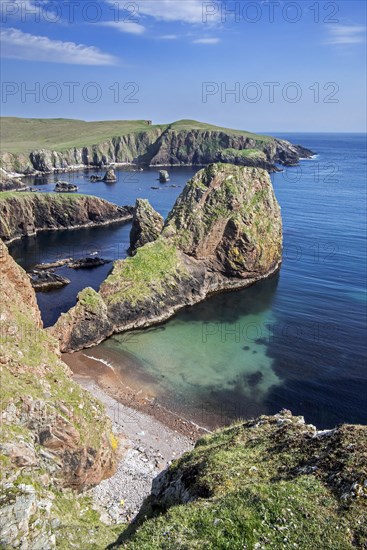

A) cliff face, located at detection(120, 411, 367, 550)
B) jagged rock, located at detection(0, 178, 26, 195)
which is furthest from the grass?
jagged rock, located at detection(0, 178, 26, 195)

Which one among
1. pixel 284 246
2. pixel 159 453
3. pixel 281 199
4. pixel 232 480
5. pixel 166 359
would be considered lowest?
pixel 159 453

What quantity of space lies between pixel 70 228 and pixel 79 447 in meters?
96.9

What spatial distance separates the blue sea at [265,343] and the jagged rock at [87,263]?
7.21ft

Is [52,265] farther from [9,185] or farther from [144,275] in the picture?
[9,185]

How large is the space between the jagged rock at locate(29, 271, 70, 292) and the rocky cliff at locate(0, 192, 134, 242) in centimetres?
3627

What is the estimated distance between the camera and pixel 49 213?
383 feet

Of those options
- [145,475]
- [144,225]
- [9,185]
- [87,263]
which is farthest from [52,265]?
[9,185]

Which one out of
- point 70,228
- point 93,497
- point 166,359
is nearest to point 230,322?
point 166,359

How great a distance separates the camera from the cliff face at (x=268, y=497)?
13.3 m

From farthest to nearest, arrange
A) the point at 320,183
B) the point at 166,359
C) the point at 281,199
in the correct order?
the point at 320,183
the point at 281,199
the point at 166,359

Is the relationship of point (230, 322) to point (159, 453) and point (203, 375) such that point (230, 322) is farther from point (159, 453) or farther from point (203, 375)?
point (159, 453)

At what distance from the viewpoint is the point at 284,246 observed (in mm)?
92750

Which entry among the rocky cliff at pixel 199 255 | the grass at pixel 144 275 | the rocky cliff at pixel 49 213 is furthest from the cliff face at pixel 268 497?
the rocky cliff at pixel 49 213

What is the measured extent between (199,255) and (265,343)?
72.7 feet
